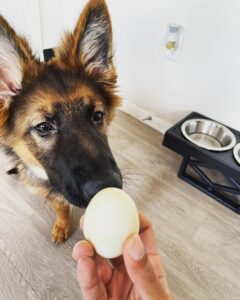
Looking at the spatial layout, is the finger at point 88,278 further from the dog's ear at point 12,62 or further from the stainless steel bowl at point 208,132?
the stainless steel bowl at point 208,132

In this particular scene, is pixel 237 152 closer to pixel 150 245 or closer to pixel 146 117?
pixel 146 117

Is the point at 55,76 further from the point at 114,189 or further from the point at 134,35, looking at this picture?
the point at 134,35

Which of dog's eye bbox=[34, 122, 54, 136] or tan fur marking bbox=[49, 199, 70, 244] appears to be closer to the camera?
dog's eye bbox=[34, 122, 54, 136]

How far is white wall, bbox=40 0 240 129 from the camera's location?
1753mm

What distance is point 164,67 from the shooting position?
2.13 m

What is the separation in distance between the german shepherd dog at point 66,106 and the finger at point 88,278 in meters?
0.21

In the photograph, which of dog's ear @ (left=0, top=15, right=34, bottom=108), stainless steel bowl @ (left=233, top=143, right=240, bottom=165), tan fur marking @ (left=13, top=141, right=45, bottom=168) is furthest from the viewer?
stainless steel bowl @ (left=233, top=143, right=240, bottom=165)

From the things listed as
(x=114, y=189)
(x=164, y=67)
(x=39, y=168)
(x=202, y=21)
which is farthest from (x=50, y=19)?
(x=114, y=189)

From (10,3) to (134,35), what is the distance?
1202 mm

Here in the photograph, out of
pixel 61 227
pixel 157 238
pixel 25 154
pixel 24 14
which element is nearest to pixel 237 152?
pixel 157 238

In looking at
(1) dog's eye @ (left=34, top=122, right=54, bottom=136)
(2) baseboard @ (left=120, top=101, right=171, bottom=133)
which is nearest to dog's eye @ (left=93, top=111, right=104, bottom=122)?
(1) dog's eye @ (left=34, top=122, right=54, bottom=136)

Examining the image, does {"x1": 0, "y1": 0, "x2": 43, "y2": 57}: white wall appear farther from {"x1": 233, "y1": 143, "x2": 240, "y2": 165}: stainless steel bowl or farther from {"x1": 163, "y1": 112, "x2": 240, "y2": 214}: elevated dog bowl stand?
{"x1": 233, "y1": 143, "x2": 240, "y2": 165}: stainless steel bowl

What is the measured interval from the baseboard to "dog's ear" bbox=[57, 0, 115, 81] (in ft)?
4.05

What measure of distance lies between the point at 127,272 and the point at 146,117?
1792 millimetres
